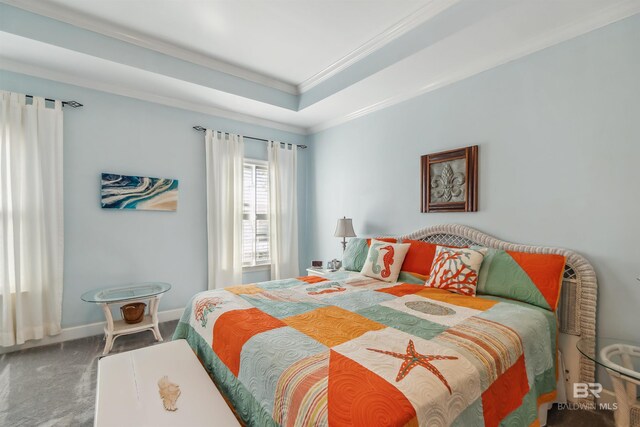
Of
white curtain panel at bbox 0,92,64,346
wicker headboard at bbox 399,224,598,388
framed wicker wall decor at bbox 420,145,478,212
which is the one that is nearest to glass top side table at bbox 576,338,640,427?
wicker headboard at bbox 399,224,598,388

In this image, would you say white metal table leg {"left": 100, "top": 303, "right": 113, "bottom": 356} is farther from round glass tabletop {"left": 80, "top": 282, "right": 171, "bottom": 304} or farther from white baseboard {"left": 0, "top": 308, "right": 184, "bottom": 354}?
white baseboard {"left": 0, "top": 308, "right": 184, "bottom": 354}

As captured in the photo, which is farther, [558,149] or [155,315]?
[155,315]

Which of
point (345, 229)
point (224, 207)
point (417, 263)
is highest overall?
point (224, 207)

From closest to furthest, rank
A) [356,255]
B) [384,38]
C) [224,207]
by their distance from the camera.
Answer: [384,38]
[356,255]
[224,207]

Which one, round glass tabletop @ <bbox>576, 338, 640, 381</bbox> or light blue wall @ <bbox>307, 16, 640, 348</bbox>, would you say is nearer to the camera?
round glass tabletop @ <bbox>576, 338, 640, 381</bbox>

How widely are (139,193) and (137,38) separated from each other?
1597 mm

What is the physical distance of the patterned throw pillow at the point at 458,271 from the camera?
7.37ft

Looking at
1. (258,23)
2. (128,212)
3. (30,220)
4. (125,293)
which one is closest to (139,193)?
(128,212)

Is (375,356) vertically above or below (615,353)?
above

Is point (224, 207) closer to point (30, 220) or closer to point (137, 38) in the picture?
point (30, 220)

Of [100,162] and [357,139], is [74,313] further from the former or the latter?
[357,139]

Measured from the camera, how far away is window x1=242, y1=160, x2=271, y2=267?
13.8 feet

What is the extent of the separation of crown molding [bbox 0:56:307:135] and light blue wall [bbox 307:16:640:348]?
198cm

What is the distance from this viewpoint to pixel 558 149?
225cm
